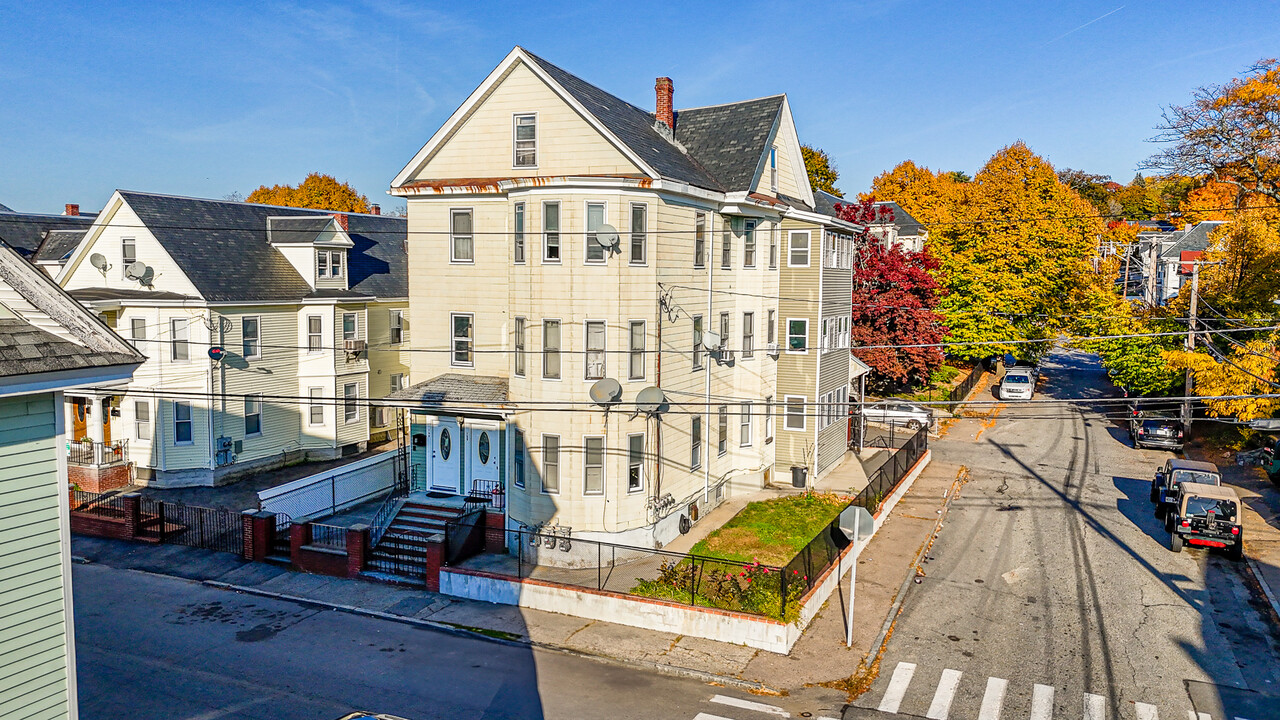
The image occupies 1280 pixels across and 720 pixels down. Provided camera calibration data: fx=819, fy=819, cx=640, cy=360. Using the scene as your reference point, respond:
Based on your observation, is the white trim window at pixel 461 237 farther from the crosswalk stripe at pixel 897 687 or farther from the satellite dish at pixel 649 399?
the crosswalk stripe at pixel 897 687

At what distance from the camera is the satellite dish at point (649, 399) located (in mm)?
20250

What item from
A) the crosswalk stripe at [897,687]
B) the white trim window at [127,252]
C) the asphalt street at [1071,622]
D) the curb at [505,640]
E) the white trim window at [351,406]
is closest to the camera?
the crosswalk stripe at [897,687]

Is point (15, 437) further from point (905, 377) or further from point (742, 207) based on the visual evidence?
point (905, 377)

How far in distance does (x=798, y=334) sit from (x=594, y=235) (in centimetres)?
1020

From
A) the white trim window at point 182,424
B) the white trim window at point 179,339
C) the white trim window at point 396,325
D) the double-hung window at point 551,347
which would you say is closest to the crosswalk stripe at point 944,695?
the double-hung window at point 551,347

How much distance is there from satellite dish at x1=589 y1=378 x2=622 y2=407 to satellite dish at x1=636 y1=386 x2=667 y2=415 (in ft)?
2.01

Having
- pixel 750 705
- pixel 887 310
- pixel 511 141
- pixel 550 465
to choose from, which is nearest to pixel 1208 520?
pixel 750 705

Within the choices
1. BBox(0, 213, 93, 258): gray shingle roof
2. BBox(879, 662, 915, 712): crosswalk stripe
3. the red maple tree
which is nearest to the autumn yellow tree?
BBox(0, 213, 93, 258): gray shingle roof

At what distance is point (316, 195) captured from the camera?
83.8 meters

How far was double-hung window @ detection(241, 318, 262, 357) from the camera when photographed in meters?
29.6

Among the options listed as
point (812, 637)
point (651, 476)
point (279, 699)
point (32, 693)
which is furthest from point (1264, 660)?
point (32, 693)

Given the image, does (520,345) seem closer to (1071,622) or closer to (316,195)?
(1071,622)

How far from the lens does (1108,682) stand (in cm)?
1502

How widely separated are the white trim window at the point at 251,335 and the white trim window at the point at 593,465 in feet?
51.0
